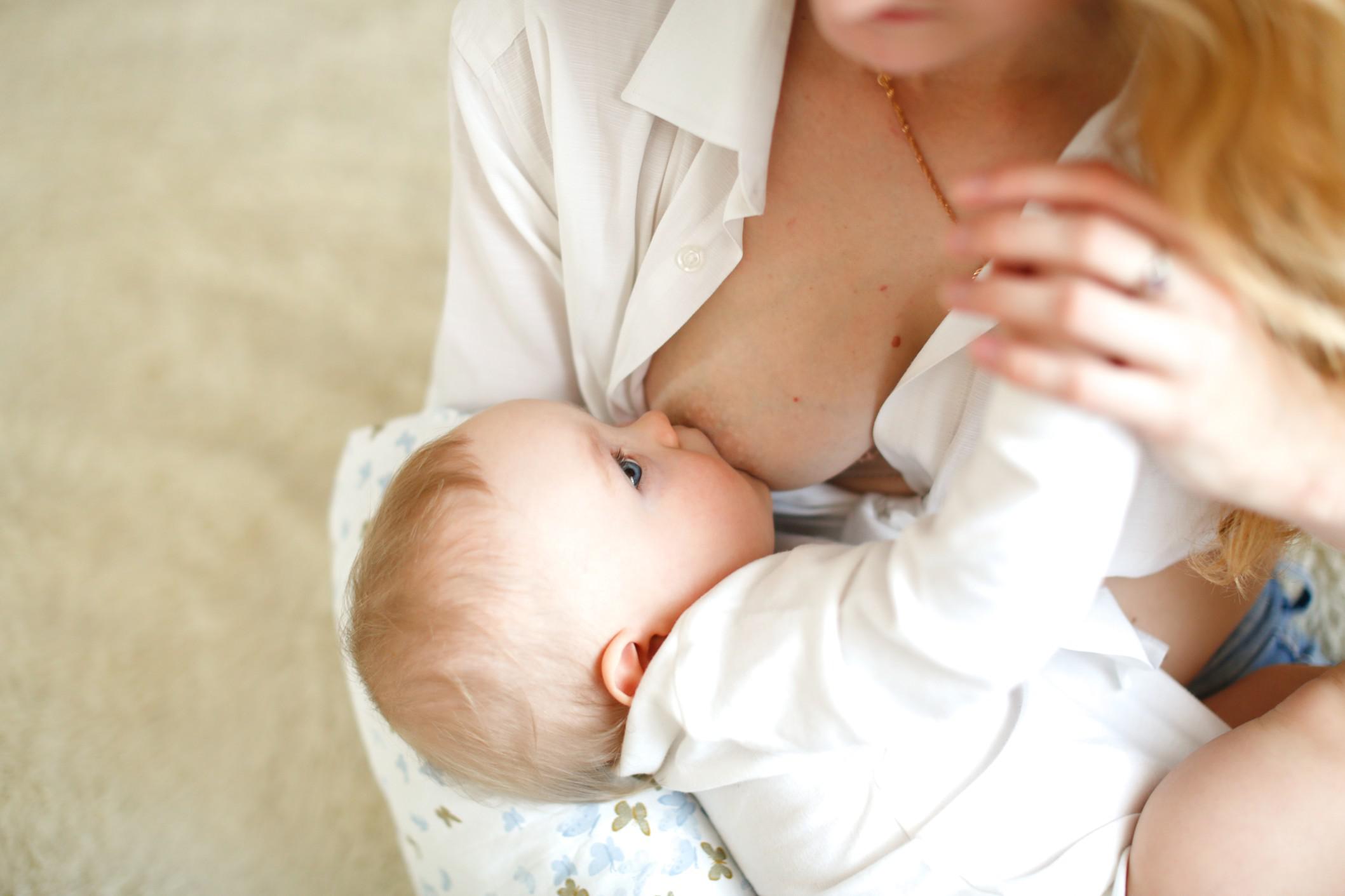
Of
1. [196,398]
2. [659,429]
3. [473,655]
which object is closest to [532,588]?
[473,655]

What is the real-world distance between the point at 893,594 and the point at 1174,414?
21 centimetres

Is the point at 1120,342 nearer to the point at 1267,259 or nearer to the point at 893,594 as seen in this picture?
the point at 1267,259

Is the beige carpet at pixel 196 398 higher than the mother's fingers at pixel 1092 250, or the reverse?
the mother's fingers at pixel 1092 250

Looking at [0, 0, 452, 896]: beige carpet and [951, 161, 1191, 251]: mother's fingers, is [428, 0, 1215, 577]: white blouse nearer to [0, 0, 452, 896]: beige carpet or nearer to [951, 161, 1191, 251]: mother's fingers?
[951, 161, 1191, 251]: mother's fingers

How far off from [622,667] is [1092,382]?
47cm

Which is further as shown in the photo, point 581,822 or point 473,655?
point 581,822

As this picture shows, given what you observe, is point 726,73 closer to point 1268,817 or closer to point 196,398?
point 1268,817

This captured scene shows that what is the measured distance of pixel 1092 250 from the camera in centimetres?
47

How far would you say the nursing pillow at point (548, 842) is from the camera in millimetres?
881

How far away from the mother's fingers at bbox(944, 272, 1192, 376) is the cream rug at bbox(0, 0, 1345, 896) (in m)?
0.95

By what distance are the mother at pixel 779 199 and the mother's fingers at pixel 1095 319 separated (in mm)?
232

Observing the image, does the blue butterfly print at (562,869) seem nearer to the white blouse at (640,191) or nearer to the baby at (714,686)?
the baby at (714,686)

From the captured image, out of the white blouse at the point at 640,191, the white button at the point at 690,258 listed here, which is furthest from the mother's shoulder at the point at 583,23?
the white button at the point at 690,258

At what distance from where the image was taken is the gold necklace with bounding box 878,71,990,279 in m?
0.78
